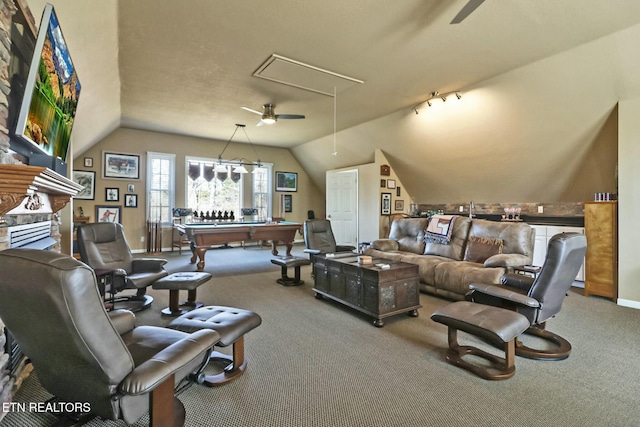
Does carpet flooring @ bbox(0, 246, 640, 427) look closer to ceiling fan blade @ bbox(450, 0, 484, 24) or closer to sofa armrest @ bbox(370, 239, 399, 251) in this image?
sofa armrest @ bbox(370, 239, 399, 251)

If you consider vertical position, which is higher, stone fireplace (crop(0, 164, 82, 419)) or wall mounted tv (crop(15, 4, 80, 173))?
wall mounted tv (crop(15, 4, 80, 173))

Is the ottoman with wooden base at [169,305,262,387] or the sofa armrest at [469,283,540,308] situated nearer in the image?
the ottoman with wooden base at [169,305,262,387]

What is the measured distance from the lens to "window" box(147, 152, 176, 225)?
7812 mm

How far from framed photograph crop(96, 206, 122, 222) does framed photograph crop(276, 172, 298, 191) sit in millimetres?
4268

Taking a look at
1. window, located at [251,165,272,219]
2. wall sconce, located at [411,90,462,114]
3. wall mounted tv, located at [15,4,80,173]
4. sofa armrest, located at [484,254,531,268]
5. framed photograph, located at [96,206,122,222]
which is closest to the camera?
wall mounted tv, located at [15,4,80,173]

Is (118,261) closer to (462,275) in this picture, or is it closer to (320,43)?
(320,43)

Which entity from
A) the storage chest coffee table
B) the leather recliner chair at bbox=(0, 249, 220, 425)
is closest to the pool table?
the storage chest coffee table

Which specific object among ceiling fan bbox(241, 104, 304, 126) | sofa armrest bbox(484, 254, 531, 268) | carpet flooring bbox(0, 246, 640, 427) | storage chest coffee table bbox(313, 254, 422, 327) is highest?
ceiling fan bbox(241, 104, 304, 126)

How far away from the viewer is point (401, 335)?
2.89 meters

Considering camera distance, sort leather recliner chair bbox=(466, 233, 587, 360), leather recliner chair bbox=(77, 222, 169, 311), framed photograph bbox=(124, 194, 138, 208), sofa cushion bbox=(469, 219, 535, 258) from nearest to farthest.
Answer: leather recliner chair bbox=(466, 233, 587, 360)
leather recliner chair bbox=(77, 222, 169, 311)
sofa cushion bbox=(469, 219, 535, 258)
framed photograph bbox=(124, 194, 138, 208)

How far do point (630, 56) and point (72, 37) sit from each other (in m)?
5.57

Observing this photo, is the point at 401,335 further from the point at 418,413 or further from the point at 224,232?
the point at 224,232

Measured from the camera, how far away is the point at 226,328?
2025 millimetres

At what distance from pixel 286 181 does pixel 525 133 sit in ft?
21.8
